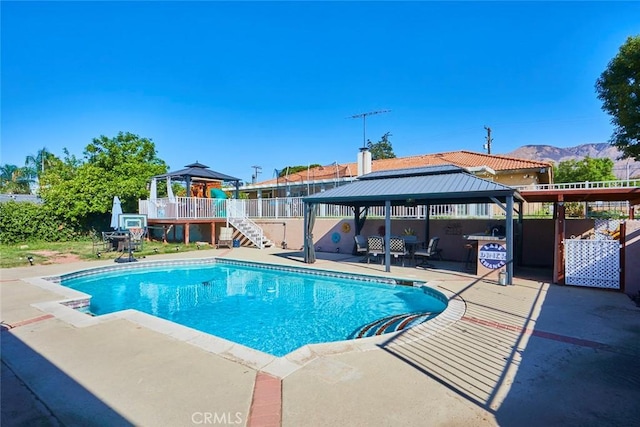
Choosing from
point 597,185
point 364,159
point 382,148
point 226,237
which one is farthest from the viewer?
point 382,148

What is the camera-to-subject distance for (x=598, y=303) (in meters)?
6.64

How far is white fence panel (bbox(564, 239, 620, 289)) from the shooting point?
7.76 meters

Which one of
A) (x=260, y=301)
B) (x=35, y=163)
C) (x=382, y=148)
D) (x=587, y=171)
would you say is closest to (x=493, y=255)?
(x=260, y=301)

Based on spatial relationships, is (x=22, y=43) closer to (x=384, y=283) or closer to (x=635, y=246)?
(x=384, y=283)

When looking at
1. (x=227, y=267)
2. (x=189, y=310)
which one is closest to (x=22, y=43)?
(x=227, y=267)

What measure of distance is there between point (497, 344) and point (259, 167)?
2550cm

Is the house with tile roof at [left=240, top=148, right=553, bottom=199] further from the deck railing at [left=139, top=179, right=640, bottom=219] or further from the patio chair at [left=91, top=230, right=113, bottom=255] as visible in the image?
the patio chair at [left=91, top=230, right=113, bottom=255]

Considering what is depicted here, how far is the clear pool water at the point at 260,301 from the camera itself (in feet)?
21.8

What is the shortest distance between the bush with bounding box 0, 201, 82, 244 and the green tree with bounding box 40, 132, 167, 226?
0.54 metres

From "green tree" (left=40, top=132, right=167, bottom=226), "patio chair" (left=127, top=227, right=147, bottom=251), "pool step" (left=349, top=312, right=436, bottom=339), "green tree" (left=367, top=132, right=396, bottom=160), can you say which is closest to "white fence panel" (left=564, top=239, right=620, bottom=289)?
"pool step" (left=349, top=312, right=436, bottom=339)

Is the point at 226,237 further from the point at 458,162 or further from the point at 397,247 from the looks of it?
the point at 458,162

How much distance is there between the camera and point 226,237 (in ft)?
58.7

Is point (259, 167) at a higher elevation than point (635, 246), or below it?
higher

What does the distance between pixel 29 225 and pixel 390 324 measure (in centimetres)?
2032
